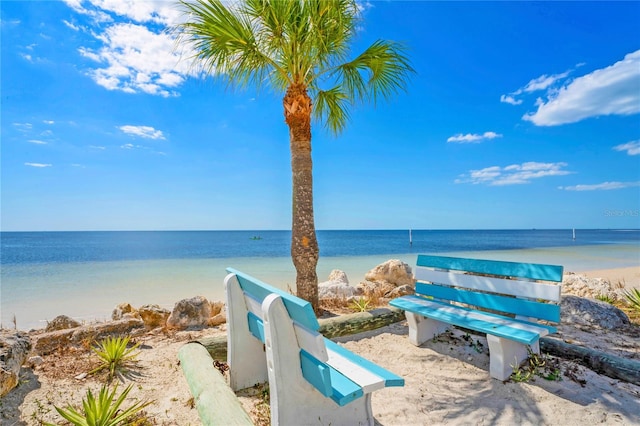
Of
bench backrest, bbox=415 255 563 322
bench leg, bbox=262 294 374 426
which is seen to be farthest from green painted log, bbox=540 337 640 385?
bench leg, bbox=262 294 374 426

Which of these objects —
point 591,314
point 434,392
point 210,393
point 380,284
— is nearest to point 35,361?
point 210,393

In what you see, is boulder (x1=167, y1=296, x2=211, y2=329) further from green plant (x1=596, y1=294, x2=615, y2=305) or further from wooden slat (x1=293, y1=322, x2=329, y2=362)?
green plant (x1=596, y1=294, x2=615, y2=305)

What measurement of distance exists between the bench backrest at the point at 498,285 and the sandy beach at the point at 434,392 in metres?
0.58

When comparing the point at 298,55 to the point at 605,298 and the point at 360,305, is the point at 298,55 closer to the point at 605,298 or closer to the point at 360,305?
the point at 360,305

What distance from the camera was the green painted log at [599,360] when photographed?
3076 millimetres

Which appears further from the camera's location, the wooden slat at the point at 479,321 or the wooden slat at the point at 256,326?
the wooden slat at the point at 479,321

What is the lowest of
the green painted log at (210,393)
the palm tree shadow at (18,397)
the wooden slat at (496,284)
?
the palm tree shadow at (18,397)

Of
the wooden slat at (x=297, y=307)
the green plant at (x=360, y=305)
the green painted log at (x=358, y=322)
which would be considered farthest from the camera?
the green plant at (x=360, y=305)

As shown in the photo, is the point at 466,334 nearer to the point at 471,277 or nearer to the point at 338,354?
the point at 471,277

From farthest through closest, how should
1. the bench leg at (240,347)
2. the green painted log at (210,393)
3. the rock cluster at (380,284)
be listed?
the rock cluster at (380,284), the bench leg at (240,347), the green painted log at (210,393)

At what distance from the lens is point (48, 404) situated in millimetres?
2711

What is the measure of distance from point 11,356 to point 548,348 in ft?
17.9

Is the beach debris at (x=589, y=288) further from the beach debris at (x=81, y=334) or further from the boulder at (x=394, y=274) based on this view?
the beach debris at (x=81, y=334)

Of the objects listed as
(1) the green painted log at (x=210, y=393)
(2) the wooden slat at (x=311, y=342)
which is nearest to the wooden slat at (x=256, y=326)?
(1) the green painted log at (x=210, y=393)
